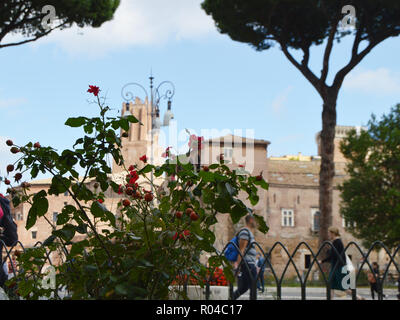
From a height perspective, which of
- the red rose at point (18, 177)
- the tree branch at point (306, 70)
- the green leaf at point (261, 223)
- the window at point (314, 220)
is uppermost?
the tree branch at point (306, 70)

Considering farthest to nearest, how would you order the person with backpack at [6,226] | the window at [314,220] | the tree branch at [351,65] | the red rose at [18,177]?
the window at [314,220] < the tree branch at [351,65] < the person with backpack at [6,226] < the red rose at [18,177]

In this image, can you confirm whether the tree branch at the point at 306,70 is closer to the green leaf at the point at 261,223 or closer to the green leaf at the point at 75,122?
the green leaf at the point at 261,223

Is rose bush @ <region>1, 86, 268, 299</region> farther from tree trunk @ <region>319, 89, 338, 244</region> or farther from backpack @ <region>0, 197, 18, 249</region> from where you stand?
tree trunk @ <region>319, 89, 338, 244</region>

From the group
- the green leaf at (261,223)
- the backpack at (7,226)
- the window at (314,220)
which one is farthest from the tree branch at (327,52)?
the window at (314,220)

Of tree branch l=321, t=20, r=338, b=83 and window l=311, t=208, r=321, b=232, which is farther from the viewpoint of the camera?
window l=311, t=208, r=321, b=232

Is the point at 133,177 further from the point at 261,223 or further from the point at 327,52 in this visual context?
the point at 327,52

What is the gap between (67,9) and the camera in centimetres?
1862

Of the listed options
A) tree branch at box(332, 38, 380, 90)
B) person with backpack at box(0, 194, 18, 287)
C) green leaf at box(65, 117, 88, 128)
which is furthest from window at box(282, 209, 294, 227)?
green leaf at box(65, 117, 88, 128)

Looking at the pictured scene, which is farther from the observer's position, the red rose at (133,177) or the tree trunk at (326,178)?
the tree trunk at (326,178)

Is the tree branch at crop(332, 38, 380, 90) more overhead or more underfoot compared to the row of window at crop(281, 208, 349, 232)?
more overhead

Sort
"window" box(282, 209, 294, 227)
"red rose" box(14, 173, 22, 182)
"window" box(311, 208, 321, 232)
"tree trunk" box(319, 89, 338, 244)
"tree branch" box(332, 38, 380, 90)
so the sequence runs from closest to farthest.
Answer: "red rose" box(14, 173, 22, 182) → "tree trunk" box(319, 89, 338, 244) → "tree branch" box(332, 38, 380, 90) → "window" box(282, 209, 294, 227) → "window" box(311, 208, 321, 232)

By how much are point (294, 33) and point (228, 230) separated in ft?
59.7
